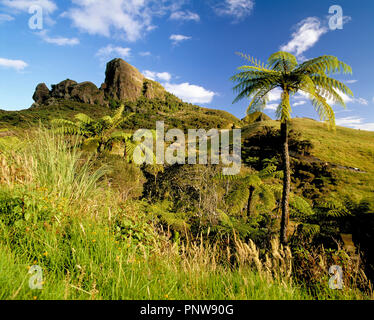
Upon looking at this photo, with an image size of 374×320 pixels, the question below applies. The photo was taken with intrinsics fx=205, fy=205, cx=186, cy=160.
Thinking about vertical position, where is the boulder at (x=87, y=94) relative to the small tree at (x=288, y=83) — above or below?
above

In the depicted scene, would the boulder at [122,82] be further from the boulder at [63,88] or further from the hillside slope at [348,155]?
the hillside slope at [348,155]

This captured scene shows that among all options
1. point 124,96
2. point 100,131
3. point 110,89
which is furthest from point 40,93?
point 100,131

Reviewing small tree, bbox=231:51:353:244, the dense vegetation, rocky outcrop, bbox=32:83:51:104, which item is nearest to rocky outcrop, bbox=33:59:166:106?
rocky outcrop, bbox=32:83:51:104

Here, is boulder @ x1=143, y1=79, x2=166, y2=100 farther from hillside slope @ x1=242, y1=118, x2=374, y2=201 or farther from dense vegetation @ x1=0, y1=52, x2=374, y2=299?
dense vegetation @ x1=0, y1=52, x2=374, y2=299

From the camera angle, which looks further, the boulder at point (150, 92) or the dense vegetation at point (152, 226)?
the boulder at point (150, 92)

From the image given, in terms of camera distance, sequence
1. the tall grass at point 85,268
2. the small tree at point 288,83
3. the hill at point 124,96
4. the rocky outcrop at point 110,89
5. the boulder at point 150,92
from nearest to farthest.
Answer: the tall grass at point 85,268 < the small tree at point 288,83 < the hill at point 124,96 < the rocky outcrop at point 110,89 < the boulder at point 150,92

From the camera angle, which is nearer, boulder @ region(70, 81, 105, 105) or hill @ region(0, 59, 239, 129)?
hill @ region(0, 59, 239, 129)

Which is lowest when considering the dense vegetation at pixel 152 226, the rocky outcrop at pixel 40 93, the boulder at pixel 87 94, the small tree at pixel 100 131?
the dense vegetation at pixel 152 226

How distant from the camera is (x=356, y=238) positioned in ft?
20.1

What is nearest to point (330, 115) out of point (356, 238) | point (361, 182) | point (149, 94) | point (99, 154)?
point (356, 238)

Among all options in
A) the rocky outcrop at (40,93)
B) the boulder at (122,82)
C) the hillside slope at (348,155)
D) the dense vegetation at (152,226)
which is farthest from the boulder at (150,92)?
the dense vegetation at (152,226)

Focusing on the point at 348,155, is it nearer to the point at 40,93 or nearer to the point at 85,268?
the point at 85,268

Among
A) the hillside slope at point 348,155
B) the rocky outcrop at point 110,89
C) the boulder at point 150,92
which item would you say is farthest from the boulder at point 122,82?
the hillside slope at point 348,155

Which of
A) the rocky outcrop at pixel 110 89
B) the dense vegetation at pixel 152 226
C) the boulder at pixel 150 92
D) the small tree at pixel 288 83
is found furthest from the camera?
the boulder at pixel 150 92
